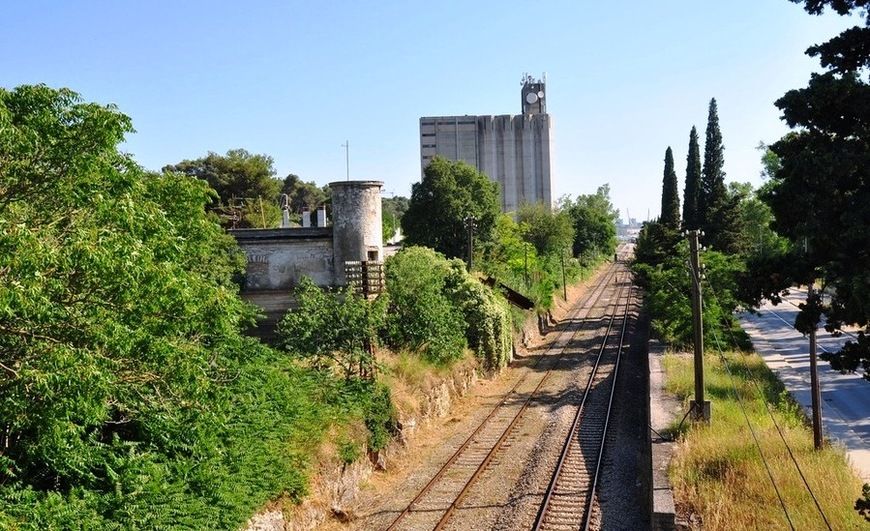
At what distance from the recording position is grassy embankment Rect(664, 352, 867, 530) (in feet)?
37.7

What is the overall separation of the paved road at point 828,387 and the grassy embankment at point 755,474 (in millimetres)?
1243

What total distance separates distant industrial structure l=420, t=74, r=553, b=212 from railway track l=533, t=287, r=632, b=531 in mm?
77700

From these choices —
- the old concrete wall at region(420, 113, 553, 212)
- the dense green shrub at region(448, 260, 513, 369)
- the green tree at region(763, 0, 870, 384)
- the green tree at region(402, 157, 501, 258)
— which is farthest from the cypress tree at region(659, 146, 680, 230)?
the green tree at region(763, 0, 870, 384)

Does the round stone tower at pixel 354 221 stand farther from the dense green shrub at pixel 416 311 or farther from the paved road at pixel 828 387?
the paved road at pixel 828 387

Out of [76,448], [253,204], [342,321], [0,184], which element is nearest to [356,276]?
[342,321]

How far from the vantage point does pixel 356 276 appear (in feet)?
65.9

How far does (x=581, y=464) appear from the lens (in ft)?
55.3

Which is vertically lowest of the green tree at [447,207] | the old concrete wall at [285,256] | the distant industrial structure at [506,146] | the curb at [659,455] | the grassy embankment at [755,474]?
the curb at [659,455]

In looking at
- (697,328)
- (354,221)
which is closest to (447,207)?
(354,221)

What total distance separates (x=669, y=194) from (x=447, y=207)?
88.0 feet

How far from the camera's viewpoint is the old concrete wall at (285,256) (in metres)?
25.9

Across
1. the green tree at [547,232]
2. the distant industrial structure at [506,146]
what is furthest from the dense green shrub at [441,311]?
the distant industrial structure at [506,146]

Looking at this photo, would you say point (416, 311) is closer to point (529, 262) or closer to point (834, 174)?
point (834, 174)

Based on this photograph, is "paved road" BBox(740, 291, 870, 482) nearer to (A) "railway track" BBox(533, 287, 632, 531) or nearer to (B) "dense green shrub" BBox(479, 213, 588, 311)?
(A) "railway track" BBox(533, 287, 632, 531)
